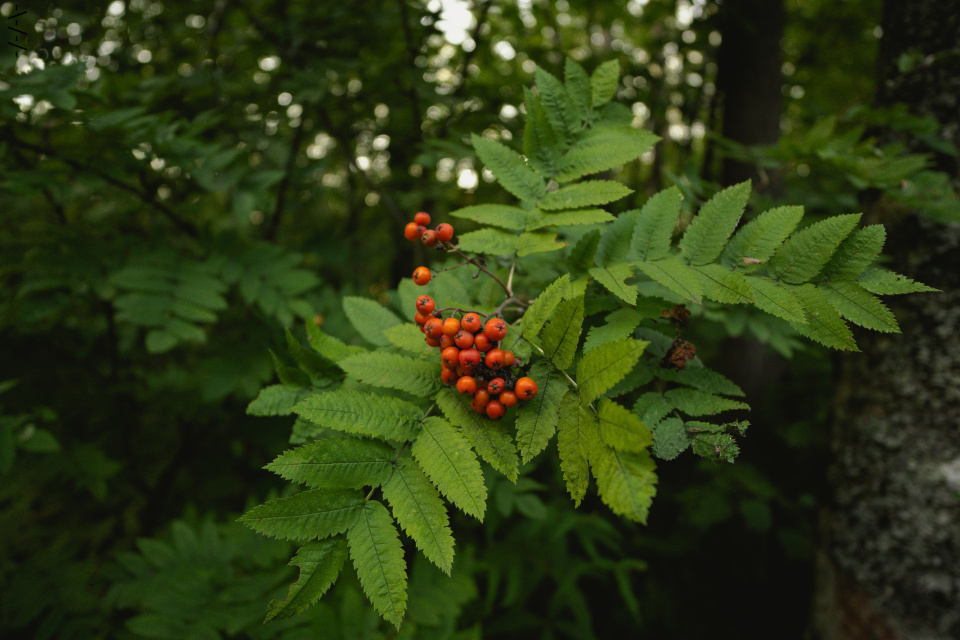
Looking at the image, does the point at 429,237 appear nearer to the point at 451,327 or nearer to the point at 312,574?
the point at 451,327

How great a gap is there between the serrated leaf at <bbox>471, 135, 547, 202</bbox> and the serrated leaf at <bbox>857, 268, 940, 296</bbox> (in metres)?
0.87

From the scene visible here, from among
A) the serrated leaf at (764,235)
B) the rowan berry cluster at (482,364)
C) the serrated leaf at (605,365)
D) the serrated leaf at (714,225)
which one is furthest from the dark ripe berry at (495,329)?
the serrated leaf at (764,235)

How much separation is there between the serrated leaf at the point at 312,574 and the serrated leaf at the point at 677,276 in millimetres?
1005

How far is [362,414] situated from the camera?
112 centimetres

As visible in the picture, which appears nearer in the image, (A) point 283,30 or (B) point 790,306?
(B) point 790,306

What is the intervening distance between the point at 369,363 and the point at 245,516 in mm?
461

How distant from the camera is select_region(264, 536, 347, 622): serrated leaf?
0.97 m

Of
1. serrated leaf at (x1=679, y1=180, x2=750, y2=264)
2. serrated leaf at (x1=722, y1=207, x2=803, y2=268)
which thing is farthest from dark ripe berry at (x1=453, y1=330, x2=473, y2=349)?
serrated leaf at (x1=722, y1=207, x2=803, y2=268)

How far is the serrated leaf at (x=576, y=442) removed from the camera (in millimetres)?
989

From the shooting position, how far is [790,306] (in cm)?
105

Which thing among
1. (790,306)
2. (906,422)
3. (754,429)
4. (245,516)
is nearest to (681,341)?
(790,306)

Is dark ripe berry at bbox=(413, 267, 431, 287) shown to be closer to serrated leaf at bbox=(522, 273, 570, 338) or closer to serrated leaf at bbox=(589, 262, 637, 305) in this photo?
serrated leaf at bbox=(522, 273, 570, 338)

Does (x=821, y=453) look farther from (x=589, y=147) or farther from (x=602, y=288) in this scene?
(x=589, y=147)

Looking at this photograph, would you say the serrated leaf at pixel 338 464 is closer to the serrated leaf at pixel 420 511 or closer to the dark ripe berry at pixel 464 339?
the serrated leaf at pixel 420 511
